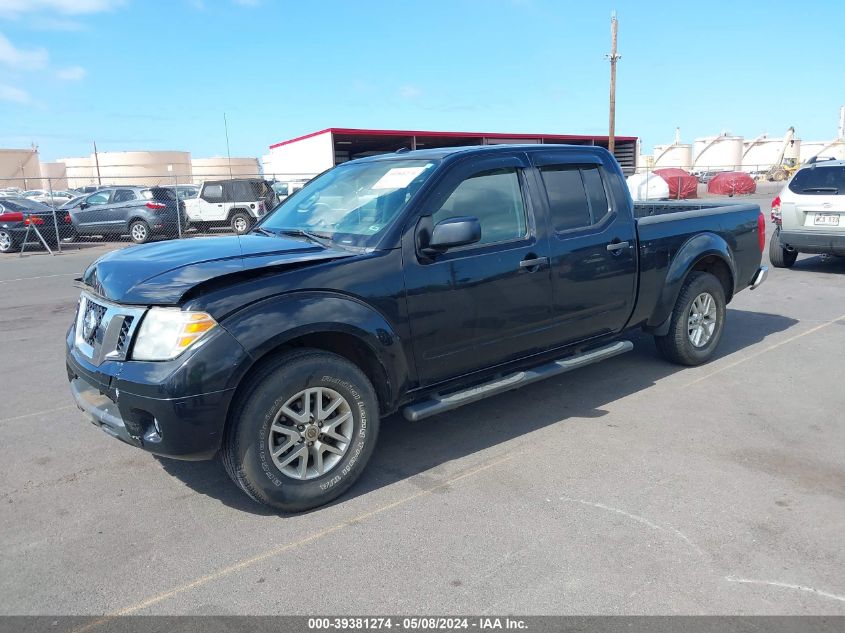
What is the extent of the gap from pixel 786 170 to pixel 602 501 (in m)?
68.1

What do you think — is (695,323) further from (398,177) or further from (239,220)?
(239,220)

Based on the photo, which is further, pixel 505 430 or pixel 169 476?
pixel 505 430

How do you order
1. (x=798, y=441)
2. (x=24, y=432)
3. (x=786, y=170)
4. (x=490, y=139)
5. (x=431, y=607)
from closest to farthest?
(x=431, y=607), (x=798, y=441), (x=24, y=432), (x=490, y=139), (x=786, y=170)

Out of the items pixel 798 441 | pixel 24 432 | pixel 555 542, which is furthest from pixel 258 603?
pixel 798 441

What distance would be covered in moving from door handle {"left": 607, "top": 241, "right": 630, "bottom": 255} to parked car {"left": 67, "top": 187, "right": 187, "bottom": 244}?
16.6m

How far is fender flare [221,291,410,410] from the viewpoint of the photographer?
325cm

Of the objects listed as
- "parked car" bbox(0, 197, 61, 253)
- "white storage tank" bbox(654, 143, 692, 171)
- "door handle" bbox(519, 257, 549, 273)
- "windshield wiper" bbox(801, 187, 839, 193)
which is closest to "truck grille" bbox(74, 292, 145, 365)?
"door handle" bbox(519, 257, 549, 273)

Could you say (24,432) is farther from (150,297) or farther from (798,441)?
(798,441)

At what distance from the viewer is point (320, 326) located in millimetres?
3439

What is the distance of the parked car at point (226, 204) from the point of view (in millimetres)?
21031

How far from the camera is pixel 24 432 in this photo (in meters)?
4.70

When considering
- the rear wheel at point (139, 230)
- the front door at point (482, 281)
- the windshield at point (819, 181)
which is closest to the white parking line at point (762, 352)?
the front door at point (482, 281)

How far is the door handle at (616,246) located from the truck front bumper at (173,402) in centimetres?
Result: 288

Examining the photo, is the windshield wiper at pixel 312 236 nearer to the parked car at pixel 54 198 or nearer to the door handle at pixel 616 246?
the door handle at pixel 616 246
